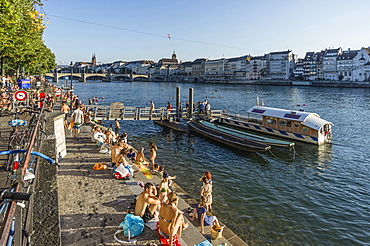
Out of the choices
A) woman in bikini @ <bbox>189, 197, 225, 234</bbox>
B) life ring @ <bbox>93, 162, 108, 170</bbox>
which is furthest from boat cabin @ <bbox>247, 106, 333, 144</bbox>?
life ring @ <bbox>93, 162, 108, 170</bbox>

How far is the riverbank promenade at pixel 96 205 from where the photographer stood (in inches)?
277

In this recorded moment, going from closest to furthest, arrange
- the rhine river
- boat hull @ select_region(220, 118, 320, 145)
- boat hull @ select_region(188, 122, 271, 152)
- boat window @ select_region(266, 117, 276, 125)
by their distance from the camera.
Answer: the rhine river → boat hull @ select_region(188, 122, 271, 152) → boat hull @ select_region(220, 118, 320, 145) → boat window @ select_region(266, 117, 276, 125)

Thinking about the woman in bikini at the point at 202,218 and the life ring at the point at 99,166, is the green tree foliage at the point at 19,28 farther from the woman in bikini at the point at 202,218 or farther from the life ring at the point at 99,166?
the woman in bikini at the point at 202,218

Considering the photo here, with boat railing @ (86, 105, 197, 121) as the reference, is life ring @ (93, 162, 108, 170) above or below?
below

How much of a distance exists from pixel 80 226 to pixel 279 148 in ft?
62.7

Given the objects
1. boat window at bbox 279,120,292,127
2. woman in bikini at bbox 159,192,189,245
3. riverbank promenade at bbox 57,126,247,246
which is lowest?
riverbank promenade at bbox 57,126,247,246

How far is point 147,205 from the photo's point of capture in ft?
25.7

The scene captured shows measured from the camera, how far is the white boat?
24.7 metres

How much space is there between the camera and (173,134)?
94.2ft

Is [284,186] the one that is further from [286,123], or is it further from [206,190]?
[286,123]

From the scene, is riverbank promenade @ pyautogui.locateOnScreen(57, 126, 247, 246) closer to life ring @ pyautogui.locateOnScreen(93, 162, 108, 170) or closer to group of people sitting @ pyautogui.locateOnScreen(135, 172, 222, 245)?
life ring @ pyautogui.locateOnScreen(93, 162, 108, 170)

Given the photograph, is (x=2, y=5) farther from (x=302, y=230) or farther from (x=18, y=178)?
(x=302, y=230)

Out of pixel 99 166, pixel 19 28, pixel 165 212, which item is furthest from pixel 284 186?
pixel 19 28

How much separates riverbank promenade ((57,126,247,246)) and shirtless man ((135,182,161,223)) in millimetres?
360
